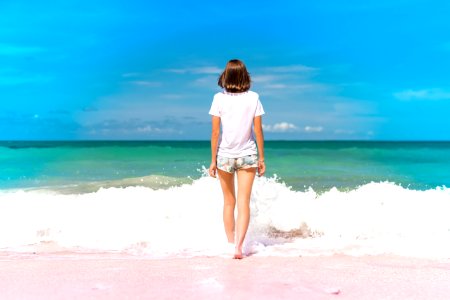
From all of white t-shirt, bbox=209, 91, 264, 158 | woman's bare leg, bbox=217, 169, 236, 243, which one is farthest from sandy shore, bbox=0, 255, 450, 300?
white t-shirt, bbox=209, 91, 264, 158

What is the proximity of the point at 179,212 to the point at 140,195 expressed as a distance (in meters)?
1.15

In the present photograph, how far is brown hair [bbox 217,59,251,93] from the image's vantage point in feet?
15.2

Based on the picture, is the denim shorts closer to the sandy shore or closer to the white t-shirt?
the white t-shirt

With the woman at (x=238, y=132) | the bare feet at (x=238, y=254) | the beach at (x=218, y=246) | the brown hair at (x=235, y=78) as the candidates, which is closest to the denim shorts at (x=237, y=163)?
the woman at (x=238, y=132)

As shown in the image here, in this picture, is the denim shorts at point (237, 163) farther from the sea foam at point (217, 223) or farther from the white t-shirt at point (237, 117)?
the sea foam at point (217, 223)

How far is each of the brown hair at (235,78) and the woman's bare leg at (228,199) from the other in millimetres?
763

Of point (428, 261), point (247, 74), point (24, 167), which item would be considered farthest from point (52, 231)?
point (24, 167)

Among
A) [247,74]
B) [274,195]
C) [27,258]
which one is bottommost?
[27,258]

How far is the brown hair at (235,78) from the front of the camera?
4.64 metres

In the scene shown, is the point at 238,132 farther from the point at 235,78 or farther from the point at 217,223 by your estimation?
the point at 217,223

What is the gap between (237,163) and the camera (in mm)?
4758

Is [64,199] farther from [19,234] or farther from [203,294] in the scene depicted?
[203,294]

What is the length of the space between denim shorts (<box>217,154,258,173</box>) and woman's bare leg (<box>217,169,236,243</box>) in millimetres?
71

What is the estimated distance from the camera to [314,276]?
4152mm
